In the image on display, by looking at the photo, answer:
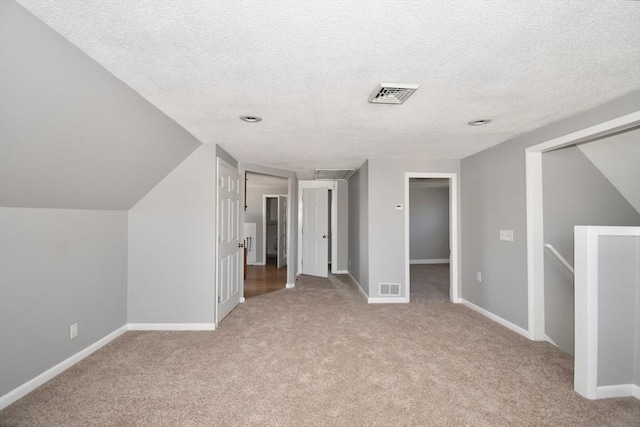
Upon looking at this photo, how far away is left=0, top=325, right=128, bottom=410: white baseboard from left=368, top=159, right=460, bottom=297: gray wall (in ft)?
A: 11.3

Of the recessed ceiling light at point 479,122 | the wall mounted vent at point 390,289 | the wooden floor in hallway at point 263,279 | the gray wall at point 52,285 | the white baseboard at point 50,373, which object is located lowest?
the wooden floor in hallway at point 263,279

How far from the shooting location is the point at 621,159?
9.12 ft

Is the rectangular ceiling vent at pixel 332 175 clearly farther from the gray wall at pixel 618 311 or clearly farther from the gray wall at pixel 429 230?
the gray wall at pixel 618 311

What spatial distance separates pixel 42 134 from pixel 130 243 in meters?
2.00

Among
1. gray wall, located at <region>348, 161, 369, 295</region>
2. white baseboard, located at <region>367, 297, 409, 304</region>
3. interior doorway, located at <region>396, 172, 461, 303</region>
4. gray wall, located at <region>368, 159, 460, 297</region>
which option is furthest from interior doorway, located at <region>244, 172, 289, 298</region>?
interior doorway, located at <region>396, 172, 461, 303</region>

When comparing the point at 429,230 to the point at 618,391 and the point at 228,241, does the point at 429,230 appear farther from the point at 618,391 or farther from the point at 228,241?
the point at 618,391

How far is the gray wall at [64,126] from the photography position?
1.46 m

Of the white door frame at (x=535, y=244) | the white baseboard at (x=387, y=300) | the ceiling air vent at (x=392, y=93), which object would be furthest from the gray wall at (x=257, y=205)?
the ceiling air vent at (x=392, y=93)

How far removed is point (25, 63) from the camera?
1476mm

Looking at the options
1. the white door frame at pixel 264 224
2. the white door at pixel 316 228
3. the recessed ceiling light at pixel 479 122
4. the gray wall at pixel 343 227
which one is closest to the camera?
the recessed ceiling light at pixel 479 122

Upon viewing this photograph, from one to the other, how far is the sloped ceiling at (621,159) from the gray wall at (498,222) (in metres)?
0.40

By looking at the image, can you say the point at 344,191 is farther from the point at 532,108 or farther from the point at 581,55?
the point at 581,55

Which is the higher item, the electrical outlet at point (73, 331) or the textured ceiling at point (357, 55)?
the textured ceiling at point (357, 55)

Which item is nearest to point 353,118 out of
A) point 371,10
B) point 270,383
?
point 371,10
